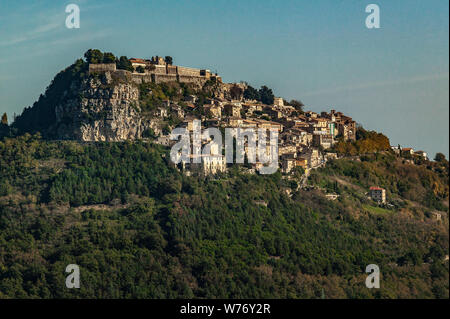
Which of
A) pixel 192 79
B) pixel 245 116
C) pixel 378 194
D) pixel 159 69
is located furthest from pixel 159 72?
pixel 378 194

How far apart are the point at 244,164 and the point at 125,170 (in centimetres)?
756

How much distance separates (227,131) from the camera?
7344 centimetres

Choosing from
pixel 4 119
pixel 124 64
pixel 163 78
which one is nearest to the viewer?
pixel 124 64

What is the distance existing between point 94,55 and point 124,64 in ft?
6.25

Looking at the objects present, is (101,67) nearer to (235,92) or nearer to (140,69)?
(140,69)

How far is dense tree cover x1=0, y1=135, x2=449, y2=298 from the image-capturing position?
6009cm

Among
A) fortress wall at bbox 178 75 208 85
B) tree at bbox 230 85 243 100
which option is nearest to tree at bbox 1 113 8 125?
fortress wall at bbox 178 75 208 85

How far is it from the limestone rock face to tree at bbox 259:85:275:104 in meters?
15.6

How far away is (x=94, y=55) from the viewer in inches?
2921

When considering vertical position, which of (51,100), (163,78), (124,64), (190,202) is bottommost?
(190,202)

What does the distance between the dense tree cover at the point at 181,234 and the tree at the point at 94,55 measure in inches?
234

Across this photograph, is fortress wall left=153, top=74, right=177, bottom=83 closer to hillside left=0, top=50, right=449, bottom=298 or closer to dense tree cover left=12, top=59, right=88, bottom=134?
hillside left=0, top=50, right=449, bottom=298

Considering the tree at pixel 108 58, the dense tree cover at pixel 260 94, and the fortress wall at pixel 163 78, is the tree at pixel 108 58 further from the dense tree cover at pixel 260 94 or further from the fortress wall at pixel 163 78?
the dense tree cover at pixel 260 94
